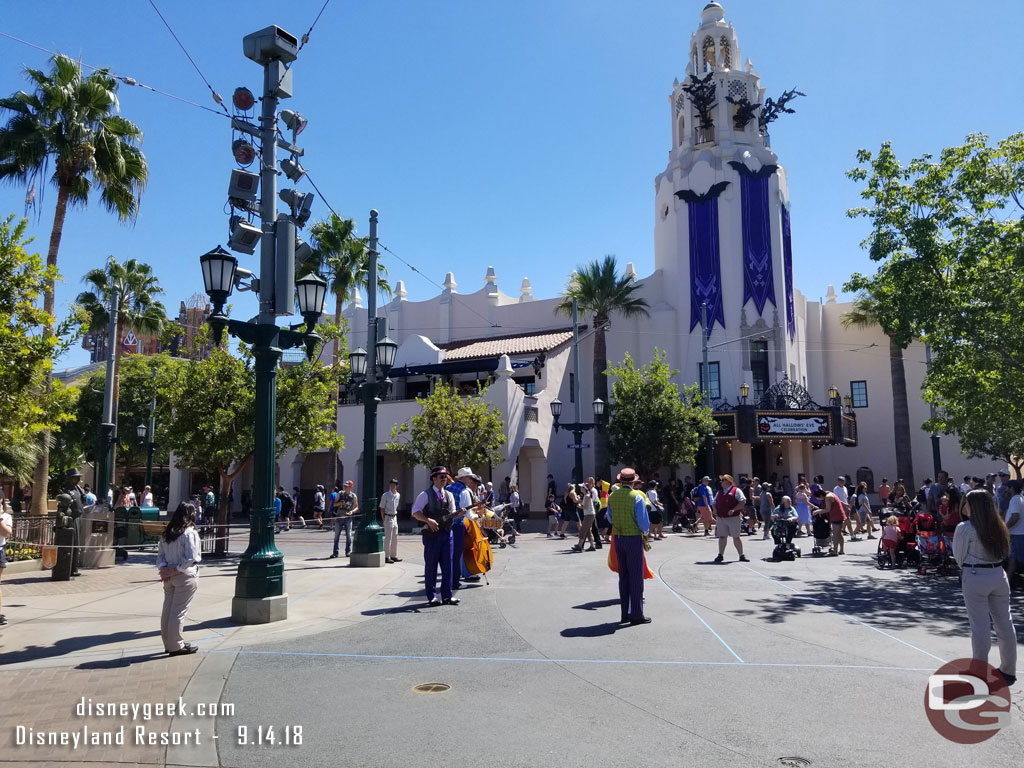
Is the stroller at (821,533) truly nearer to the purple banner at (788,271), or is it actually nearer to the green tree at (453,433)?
the green tree at (453,433)

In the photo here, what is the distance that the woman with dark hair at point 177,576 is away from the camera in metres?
7.14

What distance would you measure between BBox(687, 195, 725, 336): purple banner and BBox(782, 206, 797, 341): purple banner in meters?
3.60

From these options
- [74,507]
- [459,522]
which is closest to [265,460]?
[459,522]

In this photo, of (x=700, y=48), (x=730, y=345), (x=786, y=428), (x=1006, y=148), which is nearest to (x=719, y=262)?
(x=730, y=345)

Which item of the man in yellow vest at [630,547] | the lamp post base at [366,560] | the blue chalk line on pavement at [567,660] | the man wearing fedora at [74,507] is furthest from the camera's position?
the lamp post base at [366,560]

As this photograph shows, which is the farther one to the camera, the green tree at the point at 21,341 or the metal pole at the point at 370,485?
the metal pole at the point at 370,485

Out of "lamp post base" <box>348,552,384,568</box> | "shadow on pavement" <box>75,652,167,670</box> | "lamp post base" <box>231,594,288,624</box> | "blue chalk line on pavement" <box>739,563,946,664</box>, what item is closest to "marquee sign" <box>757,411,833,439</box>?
"blue chalk line on pavement" <box>739,563,946,664</box>

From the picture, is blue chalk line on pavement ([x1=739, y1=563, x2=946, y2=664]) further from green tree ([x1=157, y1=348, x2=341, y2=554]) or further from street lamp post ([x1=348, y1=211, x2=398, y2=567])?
green tree ([x1=157, y1=348, x2=341, y2=554])

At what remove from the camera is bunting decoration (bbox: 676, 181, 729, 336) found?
3559 cm

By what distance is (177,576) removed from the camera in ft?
23.7

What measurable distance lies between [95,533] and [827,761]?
1451cm

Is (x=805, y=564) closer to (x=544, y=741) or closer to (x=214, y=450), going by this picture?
(x=544, y=741)

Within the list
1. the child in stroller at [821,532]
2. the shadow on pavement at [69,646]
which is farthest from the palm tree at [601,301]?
the shadow on pavement at [69,646]

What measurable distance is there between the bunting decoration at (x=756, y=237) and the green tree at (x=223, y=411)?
24871 millimetres
